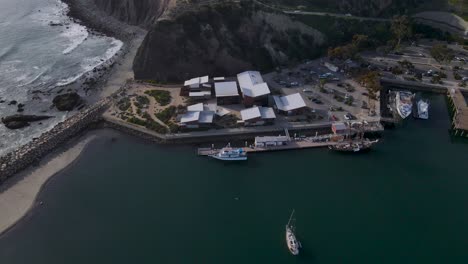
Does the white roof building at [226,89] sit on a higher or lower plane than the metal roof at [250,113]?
higher

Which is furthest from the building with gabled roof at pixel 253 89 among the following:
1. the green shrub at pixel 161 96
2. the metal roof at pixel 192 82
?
the green shrub at pixel 161 96

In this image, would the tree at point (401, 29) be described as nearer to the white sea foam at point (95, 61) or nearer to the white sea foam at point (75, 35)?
the white sea foam at point (95, 61)

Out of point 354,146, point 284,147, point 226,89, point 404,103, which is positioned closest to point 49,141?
point 226,89

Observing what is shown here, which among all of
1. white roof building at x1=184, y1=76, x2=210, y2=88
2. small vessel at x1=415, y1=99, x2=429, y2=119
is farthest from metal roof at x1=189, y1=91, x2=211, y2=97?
small vessel at x1=415, y1=99, x2=429, y2=119

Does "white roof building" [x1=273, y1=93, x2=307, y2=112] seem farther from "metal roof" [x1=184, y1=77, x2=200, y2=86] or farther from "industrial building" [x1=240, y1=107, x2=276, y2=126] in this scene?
"metal roof" [x1=184, y1=77, x2=200, y2=86]

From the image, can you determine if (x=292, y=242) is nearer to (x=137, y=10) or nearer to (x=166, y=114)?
(x=166, y=114)
